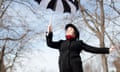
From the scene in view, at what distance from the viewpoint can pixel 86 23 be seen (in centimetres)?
1923

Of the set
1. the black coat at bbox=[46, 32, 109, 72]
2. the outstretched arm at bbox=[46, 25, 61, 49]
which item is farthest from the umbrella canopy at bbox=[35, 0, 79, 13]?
the black coat at bbox=[46, 32, 109, 72]

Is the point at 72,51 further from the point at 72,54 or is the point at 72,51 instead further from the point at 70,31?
the point at 70,31

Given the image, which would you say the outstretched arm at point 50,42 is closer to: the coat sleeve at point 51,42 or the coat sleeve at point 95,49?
the coat sleeve at point 51,42

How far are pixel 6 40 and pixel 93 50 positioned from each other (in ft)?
53.9

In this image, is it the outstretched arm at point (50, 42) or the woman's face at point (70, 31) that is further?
the outstretched arm at point (50, 42)

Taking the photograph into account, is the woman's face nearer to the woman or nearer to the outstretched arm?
the woman

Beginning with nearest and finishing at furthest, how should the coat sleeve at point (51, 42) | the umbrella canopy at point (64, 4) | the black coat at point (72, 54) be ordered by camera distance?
the black coat at point (72, 54) → the coat sleeve at point (51, 42) → the umbrella canopy at point (64, 4)

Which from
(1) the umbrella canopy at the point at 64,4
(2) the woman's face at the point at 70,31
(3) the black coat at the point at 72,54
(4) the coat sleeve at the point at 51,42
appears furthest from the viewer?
(1) the umbrella canopy at the point at 64,4

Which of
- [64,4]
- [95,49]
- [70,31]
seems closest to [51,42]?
[70,31]

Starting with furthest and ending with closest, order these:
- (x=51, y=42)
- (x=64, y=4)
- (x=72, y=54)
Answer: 1. (x=64, y=4)
2. (x=51, y=42)
3. (x=72, y=54)

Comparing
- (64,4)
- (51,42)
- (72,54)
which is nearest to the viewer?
(72,54)

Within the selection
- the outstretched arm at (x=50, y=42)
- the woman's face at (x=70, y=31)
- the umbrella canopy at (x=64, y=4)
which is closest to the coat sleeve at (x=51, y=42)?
the outstretched arm at (x=50, y=42)

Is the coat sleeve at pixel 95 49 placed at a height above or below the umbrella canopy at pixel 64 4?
below

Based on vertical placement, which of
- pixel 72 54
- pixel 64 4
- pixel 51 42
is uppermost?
pixel 64 4
